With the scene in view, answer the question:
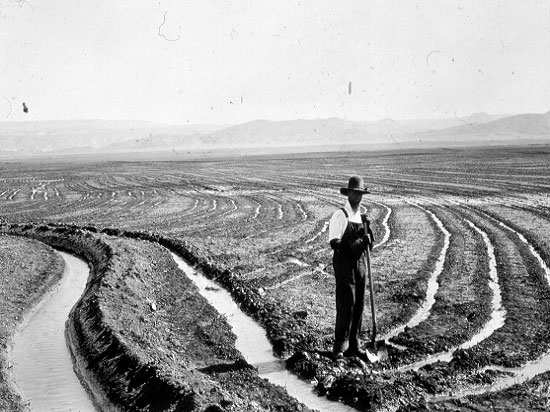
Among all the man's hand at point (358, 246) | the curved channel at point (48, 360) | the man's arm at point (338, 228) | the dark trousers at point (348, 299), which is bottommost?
the curved channel at point (48, 360)

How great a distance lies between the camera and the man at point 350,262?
703 cm

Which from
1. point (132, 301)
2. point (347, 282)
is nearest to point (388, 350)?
point (347, 282)

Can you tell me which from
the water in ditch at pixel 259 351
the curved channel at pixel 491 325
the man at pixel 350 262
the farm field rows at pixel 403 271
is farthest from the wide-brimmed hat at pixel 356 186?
the water in ditch at pixel 259 351

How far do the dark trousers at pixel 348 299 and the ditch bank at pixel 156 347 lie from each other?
1.17 metres

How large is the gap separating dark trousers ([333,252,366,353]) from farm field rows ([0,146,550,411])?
12.5 inches

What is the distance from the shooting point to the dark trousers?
712 cm

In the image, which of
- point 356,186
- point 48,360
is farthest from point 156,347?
point 356,186

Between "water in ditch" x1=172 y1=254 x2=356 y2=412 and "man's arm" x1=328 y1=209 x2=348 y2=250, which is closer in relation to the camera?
"water in ditch" x1=172 y1=254 x2=356 y2=412

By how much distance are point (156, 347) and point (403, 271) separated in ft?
20.2

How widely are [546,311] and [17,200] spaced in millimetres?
27677

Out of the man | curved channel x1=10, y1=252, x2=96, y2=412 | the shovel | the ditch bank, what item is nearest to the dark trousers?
the man

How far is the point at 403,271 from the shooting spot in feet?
40.0

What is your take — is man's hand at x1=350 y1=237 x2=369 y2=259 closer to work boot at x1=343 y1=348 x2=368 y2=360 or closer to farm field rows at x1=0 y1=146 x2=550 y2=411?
work boot at x1=343 y1=348 x2=368 y2=360

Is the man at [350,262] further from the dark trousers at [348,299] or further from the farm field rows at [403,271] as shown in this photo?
the farm field rows at [403,271]
